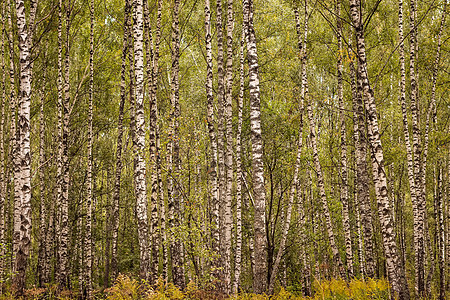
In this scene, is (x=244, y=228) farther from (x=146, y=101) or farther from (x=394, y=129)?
(x=394, y=129)

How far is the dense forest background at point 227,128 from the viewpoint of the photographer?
8.04 m

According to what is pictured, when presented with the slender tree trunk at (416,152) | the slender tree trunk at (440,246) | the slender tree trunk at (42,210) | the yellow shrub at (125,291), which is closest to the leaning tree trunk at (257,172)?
the yellow shrub at (125,291)

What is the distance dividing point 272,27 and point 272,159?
6.15m

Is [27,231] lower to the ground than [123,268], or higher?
higher

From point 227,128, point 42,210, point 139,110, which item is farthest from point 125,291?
point 42,210

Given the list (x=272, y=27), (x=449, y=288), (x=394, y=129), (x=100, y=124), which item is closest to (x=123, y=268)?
(x=100, y=124)

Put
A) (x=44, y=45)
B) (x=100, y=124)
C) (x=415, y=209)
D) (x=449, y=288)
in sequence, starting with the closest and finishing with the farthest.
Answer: (x=415, y=209) → (x=44, y=45) → (x=100, y=124) → (x=449, y=288)

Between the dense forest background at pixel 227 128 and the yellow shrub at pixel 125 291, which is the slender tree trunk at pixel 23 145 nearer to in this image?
the dense forest background at pixel 227 128

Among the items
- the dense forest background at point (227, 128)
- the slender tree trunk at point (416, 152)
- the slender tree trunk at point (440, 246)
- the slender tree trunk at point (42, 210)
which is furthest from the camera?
the slender tree trunk at point (42, 210)

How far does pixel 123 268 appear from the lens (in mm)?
20672

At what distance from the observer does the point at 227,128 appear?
9055 millimetres

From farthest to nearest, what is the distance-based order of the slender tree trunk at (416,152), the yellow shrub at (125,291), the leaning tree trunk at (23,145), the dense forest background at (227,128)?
1. the slender tree trunk at (416,152)
2. the dense forest background at (227,128)
3. the leaning tree trunk at (23,145)
4. the yellow shrub at (125,291)

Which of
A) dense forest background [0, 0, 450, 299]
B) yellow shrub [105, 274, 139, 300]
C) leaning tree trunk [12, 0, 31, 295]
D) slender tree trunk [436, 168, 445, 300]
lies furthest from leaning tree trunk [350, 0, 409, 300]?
slender tree trunk [436, 168, 445, 300]

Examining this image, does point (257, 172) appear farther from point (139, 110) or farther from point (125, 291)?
point (125, 291)
